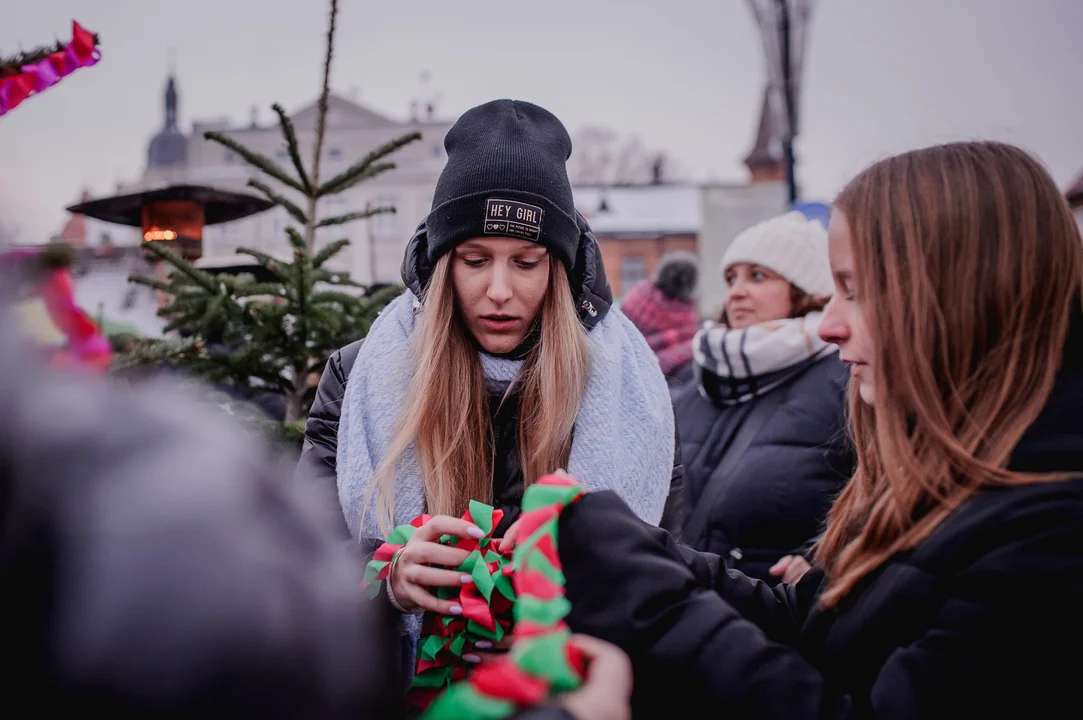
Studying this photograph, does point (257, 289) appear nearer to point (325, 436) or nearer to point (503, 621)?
point (325, 436)

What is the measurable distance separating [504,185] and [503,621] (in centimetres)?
112

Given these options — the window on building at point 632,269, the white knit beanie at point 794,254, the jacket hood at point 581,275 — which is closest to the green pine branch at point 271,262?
the jacket hood at point 581,275

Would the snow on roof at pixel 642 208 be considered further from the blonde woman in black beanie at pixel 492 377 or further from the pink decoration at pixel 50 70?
the pink decoration at pixel 50 70

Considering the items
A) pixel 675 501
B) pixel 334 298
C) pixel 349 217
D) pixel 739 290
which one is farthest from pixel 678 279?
pixel 675 501

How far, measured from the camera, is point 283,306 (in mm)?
3176

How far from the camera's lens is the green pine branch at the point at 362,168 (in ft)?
10.4

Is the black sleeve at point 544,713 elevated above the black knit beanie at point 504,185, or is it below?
below

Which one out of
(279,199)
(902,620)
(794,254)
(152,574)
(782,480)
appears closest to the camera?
(152,574)

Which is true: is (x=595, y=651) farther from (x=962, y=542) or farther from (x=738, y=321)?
(x=738, y=321)

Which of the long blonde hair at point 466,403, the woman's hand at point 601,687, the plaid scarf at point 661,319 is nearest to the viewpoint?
the woman's hand at point 601,687

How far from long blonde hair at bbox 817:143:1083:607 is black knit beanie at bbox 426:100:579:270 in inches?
37.0

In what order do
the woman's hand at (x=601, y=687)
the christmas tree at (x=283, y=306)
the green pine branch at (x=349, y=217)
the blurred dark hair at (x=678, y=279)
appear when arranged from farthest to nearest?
the blurred dark hair at (x=678, y=279), the green pine branch at (x=349, y=217), the christmas tree at (x=283, y=306), the woman's hand at (x=601, y=687)

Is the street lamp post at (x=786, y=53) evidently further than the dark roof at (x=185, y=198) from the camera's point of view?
Yes

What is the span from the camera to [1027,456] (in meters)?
1.14
